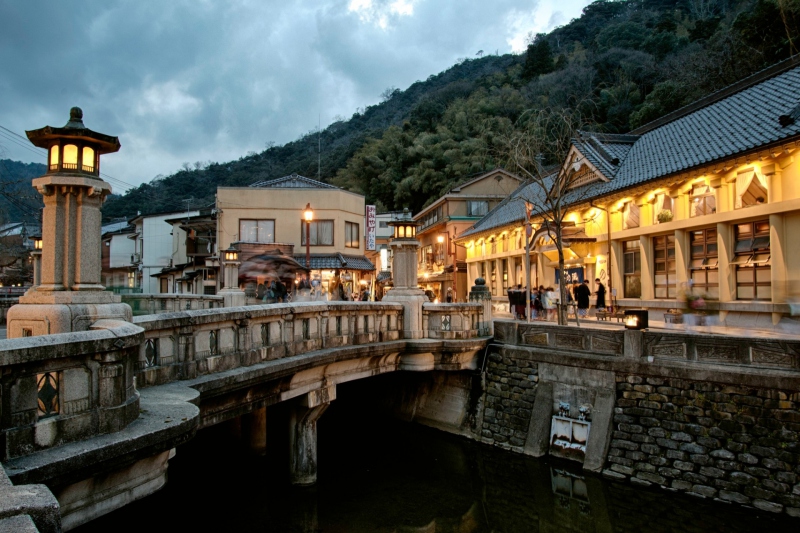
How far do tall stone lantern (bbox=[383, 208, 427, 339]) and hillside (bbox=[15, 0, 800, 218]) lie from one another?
76.7 feet

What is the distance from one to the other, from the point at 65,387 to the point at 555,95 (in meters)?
63.0

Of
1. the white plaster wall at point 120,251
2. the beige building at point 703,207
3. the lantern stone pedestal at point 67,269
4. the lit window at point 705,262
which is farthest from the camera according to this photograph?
the white plaster wall at point 120,251

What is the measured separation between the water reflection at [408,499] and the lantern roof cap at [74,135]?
661 cm

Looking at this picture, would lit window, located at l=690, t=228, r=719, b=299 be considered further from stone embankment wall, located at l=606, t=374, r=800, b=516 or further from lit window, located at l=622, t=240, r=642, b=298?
stone embankment wall, located at l=606, t=374, r=800, b=516

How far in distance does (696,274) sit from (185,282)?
135 ft

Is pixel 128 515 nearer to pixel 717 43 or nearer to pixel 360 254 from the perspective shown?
pixel 360 254

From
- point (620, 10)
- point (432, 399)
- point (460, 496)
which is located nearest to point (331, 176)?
point (620, 10)

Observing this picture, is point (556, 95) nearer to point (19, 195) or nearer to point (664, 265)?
point (664, 265)

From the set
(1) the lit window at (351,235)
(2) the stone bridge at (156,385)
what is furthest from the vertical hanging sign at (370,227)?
(2) the stone bridge at (156,385)

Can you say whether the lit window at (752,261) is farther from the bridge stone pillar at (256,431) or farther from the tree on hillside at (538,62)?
the tree on hillside at (538,62)

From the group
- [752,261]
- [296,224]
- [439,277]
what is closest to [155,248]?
[296,224]

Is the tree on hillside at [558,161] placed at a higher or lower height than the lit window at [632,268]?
higher

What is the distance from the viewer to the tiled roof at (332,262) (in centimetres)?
3438

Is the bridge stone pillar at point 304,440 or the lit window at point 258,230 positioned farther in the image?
the lit window at point 258,230
